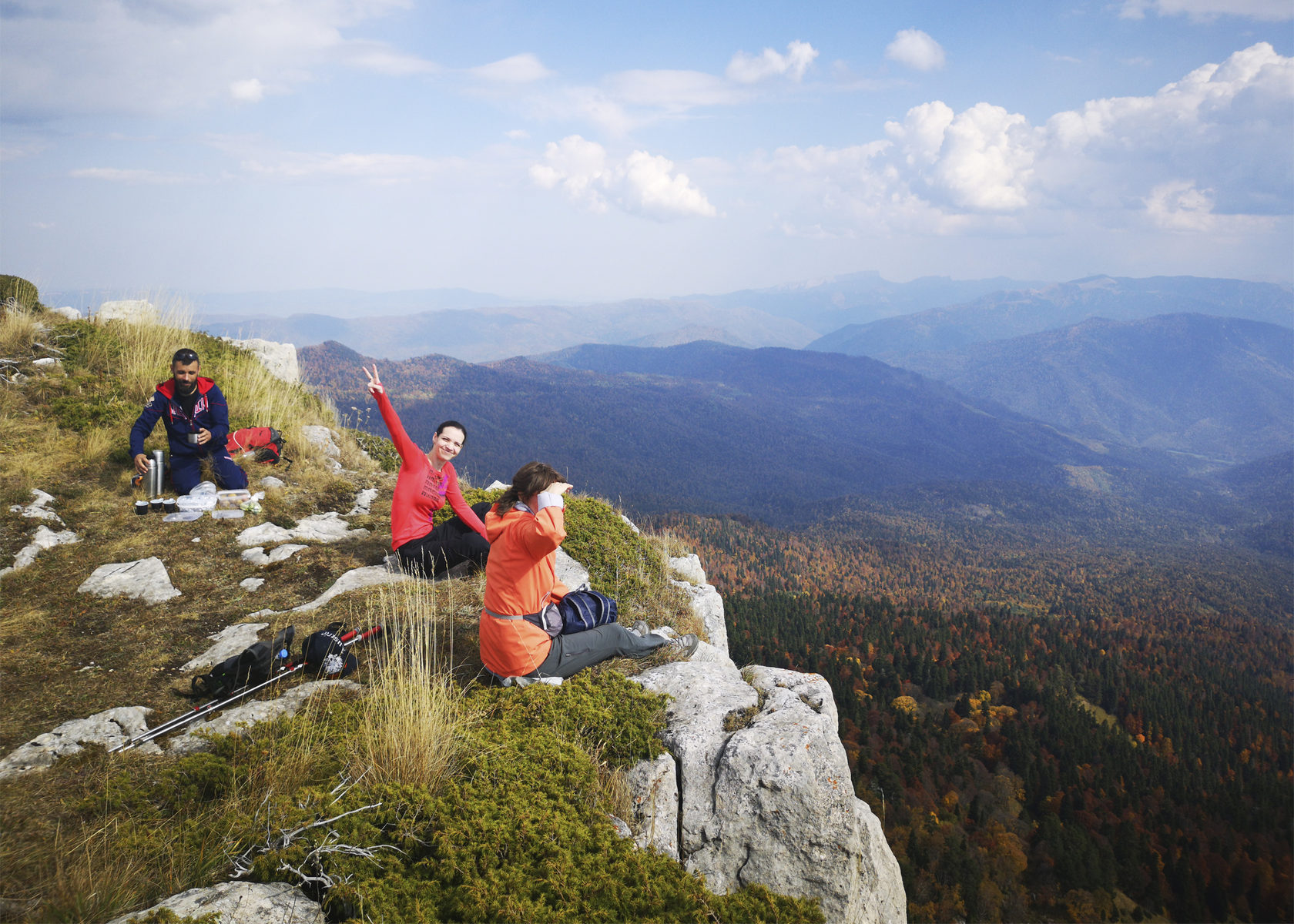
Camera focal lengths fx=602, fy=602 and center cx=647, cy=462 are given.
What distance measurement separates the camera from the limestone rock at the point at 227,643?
5.78 meters

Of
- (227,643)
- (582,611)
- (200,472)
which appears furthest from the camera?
(200,472)

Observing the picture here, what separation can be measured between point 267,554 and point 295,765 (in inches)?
216

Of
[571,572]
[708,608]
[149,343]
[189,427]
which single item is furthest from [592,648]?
[149,343]

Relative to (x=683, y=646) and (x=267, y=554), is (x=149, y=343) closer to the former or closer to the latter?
(x=267, y=554)

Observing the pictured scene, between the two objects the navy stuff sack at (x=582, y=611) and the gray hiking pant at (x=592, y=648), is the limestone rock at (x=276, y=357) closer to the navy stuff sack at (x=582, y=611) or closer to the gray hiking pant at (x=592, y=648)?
the navy stuff sack at (x=582, y=611)

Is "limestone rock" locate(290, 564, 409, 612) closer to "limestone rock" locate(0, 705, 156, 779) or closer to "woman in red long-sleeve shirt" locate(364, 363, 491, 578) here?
"woman in red long-sleeve shirt" locate(364, 363, 491, 578)

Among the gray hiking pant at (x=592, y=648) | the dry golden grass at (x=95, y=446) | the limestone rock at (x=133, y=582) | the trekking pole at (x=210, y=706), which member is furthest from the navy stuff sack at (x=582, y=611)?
the dry golden grass at (x=95, y=446)

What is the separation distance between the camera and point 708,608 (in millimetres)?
10641

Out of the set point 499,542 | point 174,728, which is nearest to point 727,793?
point 499,542

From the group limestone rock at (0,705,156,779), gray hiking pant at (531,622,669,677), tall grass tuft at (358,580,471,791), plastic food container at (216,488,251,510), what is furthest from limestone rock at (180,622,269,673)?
plastic food container at (216,488,251,510)

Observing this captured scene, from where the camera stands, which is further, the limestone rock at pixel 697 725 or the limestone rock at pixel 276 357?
the limestone rock at pixel 276 357

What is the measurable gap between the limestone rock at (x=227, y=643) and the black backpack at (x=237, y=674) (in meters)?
0.38

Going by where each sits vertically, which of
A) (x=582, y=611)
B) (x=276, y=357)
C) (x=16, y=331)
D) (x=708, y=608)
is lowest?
(x=708, y=608)

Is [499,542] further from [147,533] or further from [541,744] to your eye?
[147,533]
